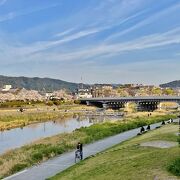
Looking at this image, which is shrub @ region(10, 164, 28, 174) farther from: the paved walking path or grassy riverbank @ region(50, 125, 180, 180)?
grassy riverbank @ region(50, 125, 180, 180)

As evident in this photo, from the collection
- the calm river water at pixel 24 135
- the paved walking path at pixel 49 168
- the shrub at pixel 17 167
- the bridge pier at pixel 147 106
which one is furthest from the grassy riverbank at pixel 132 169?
the bridge pier at pixel 147 106

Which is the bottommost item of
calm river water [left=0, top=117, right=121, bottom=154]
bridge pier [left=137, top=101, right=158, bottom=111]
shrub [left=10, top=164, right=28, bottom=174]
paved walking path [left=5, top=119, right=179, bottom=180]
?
calm river water [left=0, top=117, right=121, bottom=154]

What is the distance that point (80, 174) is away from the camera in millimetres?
22938

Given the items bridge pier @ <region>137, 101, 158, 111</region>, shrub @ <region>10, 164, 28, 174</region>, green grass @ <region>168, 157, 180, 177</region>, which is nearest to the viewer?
green grass @ <region>168, 157, 180, 177</region>


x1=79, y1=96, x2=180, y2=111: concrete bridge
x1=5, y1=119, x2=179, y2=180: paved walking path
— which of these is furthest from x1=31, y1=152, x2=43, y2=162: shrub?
x1=79, y1=96, x2=180, y2=111: concrete bridge

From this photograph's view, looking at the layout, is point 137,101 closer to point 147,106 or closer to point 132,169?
point 147,106

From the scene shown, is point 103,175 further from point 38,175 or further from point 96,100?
point 96,100

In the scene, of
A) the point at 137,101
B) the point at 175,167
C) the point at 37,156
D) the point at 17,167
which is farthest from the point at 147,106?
the point at 175,167

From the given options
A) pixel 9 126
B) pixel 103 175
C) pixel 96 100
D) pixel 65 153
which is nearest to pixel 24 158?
pixel 65 153

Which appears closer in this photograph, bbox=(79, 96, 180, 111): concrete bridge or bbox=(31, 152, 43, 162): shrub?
bbox=(31, 152, 43, 162): shrub

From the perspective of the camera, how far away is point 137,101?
13450 cm

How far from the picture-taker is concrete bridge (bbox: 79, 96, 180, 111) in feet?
411

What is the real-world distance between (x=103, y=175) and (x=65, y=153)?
1435 cm

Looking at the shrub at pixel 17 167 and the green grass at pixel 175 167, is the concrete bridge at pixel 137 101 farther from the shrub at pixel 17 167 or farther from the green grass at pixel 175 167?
the green grass at pixel 175 167
